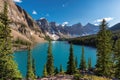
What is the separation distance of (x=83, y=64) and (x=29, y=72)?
34564 mm

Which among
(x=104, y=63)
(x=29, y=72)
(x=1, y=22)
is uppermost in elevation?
(x=1, y=22)

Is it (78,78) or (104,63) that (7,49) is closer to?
(78,78)

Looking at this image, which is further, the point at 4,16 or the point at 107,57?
the point at 107,57

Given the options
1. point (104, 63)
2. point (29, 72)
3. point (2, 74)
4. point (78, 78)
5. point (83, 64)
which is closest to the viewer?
point (2, 74)

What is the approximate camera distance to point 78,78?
3397 cm

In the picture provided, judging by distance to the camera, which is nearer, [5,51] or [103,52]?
[5,51]

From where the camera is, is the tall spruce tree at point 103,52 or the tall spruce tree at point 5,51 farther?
the tall spruce tree at point 103,52

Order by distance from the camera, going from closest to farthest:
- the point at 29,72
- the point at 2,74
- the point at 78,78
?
the point at 2,74 → the point at 78,78 → the point at 29,72

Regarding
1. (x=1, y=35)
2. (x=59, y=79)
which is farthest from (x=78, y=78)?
(x=1, y=35)

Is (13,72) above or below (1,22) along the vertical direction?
below

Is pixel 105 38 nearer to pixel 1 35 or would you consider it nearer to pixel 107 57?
pixel 107 57

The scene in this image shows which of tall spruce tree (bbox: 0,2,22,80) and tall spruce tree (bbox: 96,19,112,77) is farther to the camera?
tall spruce tree (bbox: 96,19,112,77)

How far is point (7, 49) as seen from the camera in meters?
32.1

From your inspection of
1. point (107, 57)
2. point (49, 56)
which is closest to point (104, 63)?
point (107, 57)
